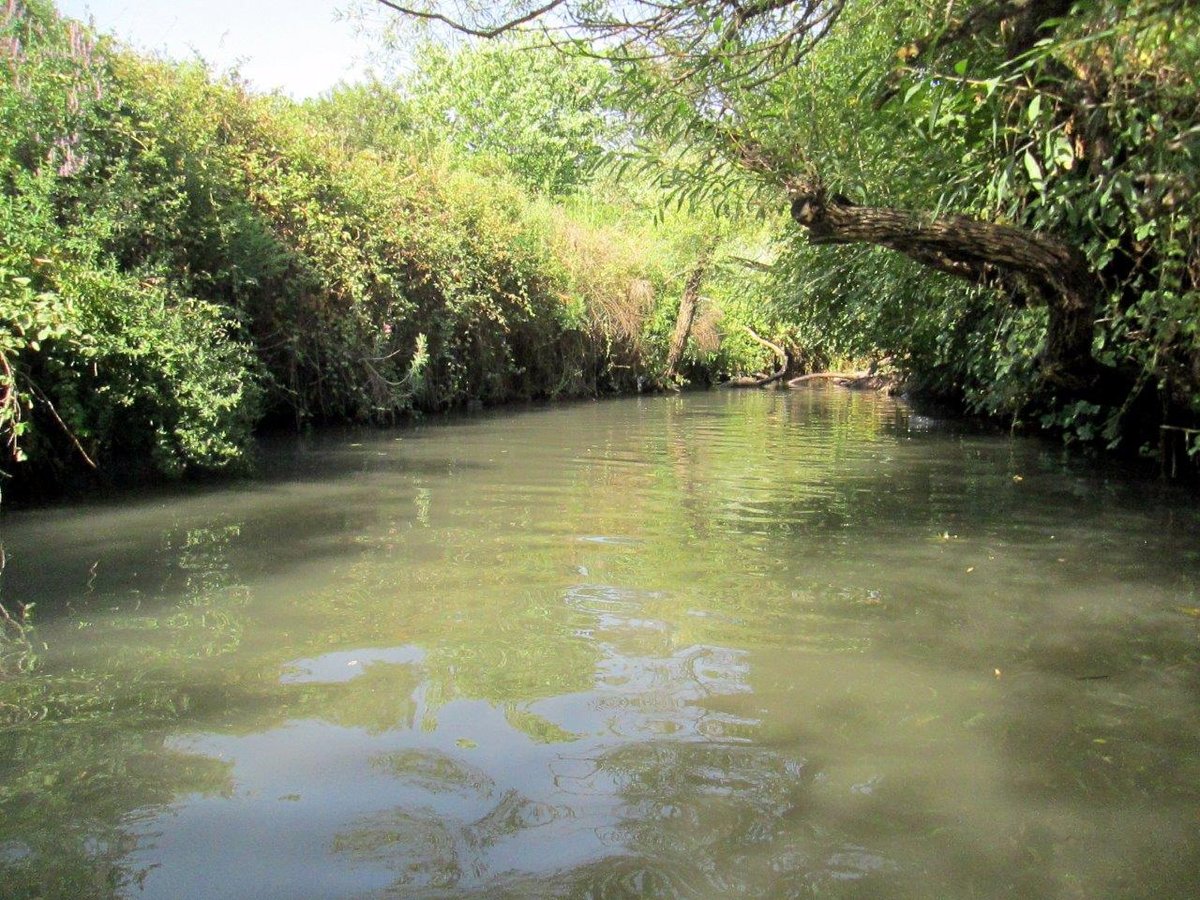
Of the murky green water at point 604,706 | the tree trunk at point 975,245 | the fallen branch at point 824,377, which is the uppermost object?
the tree trunk at point 975,245

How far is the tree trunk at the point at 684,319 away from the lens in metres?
24.9

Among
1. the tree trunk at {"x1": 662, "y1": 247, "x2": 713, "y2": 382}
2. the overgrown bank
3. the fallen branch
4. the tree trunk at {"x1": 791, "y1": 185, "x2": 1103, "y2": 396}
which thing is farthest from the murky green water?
the fallen branch

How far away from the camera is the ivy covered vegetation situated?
5.52 m

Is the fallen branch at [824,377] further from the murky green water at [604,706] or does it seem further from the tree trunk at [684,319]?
the murky green water at [604,706]

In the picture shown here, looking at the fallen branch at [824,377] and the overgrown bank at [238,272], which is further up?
the overgrown bank at [238,272]

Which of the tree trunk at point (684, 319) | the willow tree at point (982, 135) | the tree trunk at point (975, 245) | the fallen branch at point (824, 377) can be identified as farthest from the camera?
the fallen branch at point (824, 377)

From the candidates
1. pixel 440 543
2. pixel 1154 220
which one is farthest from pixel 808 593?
pixel 1154 220

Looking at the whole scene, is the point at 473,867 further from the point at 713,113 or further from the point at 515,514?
the point at 713,113

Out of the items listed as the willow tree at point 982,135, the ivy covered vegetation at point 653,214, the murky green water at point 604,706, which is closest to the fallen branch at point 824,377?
the ivy covered vegetation at point 653,214

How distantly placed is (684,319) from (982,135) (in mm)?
19252

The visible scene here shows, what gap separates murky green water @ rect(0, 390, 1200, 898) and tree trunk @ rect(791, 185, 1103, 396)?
1865 mm

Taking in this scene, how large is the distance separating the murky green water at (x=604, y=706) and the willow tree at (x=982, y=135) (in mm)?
1979

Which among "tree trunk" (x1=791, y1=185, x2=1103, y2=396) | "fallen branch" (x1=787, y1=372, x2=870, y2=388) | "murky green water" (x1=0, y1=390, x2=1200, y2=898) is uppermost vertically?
"tree trunk" (x1=791, y1=185, x2=1103, y2=396)

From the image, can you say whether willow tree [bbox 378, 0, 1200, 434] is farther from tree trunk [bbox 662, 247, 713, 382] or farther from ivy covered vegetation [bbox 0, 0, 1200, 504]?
tree trunk [bbox 662, 247, 713, 382]
